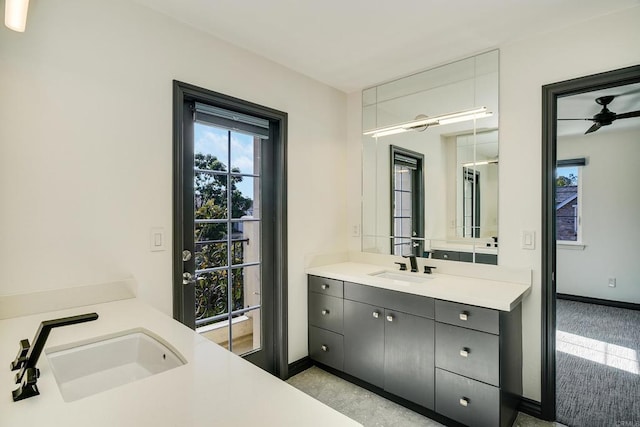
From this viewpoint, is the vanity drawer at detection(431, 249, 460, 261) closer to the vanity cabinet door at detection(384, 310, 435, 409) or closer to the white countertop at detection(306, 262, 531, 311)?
the white countertop at detection(306, 262, 531, 311)

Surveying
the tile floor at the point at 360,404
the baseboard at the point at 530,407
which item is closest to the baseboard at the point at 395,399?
the tile floor at the point at 360,404

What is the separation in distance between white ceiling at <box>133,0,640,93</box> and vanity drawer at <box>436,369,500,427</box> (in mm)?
2156

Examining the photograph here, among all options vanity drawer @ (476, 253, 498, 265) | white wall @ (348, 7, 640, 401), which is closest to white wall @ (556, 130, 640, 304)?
white wall @ (348, 7, 640, 401)

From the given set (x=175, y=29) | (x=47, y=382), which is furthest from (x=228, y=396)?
(x=175, y=29)

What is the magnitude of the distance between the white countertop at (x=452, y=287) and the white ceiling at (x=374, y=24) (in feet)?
5.43

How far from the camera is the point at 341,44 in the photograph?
229cm

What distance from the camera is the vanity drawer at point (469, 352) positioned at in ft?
Answer: 5.98

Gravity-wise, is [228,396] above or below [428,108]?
below

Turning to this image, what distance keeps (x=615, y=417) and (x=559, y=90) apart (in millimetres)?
2134

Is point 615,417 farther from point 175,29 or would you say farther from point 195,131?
point 175,29

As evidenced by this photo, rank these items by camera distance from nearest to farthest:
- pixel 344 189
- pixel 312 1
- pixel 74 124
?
pixel 74 124
pixel 312 1
pixel 344 189

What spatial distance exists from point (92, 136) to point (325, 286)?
186cm

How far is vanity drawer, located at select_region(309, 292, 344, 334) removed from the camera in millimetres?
2594

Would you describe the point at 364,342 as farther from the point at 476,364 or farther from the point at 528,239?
the point at 528,239
